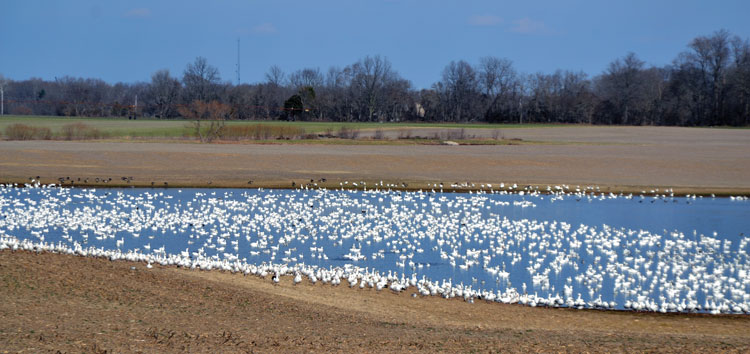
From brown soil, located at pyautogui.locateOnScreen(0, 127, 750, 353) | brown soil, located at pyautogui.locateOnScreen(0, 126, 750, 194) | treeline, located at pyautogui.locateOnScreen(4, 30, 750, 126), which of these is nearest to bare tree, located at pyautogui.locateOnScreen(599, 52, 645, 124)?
treeline, located at pyautogui.locateOnScreen(4, 30, 750, 126)

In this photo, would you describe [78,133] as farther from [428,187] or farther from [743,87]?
[743,87]

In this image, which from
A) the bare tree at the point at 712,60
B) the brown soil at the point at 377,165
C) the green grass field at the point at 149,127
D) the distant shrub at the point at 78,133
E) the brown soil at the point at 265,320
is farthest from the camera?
the bare tree at the point at 712,60

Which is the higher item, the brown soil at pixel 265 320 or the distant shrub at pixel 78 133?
the distant shrub at pixel 78 133

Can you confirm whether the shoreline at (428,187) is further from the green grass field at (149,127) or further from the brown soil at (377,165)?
the green grass field at (149,127)

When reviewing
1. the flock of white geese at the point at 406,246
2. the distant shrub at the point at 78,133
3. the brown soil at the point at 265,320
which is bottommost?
the flock of white geese at the point at 406,246

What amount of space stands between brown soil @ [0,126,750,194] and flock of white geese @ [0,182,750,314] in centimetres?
703

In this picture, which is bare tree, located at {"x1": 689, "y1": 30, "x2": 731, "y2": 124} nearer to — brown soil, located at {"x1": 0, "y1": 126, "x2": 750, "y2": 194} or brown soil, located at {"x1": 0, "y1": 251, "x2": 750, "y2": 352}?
brown soil, located at {"x1": 0, "y1": 126, "x2": 750, "y2": 194}

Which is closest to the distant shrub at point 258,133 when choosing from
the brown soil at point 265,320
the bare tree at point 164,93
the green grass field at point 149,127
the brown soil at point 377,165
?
the green grass field at point 149,127

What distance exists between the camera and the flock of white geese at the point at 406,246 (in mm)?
16266

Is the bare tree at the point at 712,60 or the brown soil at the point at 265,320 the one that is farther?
the bare tree at the point at 712,60

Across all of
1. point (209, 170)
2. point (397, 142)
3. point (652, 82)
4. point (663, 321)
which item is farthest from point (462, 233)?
point (652, 82)

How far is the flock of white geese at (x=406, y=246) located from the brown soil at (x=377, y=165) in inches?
277

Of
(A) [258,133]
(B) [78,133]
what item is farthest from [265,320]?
(B) [78,133]

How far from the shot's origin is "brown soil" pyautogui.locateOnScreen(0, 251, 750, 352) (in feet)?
33.1
